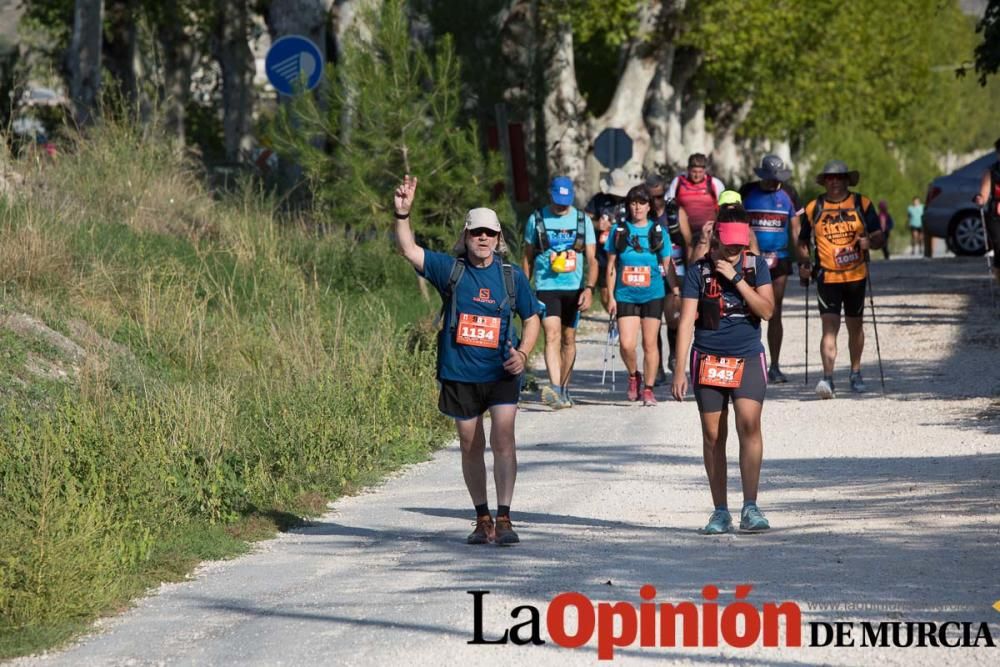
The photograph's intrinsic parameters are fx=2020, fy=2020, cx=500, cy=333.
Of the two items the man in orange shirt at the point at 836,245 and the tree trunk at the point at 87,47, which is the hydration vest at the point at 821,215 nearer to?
the man in orange shirt at the point at 836,245

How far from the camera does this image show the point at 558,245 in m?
16.4

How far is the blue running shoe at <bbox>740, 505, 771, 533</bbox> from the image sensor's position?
34.1 ft

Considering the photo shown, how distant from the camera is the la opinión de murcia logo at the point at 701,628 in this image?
7699mm

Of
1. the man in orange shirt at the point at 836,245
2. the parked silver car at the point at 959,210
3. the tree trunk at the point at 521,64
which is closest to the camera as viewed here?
the man in orange shirt at the point at 836,245

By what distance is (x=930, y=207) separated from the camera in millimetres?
39375

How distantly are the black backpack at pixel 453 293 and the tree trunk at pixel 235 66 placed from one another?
3657 centimetres

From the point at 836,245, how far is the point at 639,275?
5.41 ft

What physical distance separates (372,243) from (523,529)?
13.0 meters

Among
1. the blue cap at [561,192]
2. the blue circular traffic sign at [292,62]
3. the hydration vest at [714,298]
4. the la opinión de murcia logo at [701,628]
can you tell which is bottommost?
the la opinión de murcia logo at [701,628]

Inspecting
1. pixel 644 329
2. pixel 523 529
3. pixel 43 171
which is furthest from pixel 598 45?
pixel 523 529

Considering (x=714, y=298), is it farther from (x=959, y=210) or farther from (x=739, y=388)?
(x=959, y=210)

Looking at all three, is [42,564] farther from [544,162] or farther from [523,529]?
[544,162]

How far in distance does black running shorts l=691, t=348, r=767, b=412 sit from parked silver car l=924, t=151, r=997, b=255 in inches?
1133

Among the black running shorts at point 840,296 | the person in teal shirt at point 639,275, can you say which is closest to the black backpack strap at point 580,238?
the person in teal shirt at point 639,275
